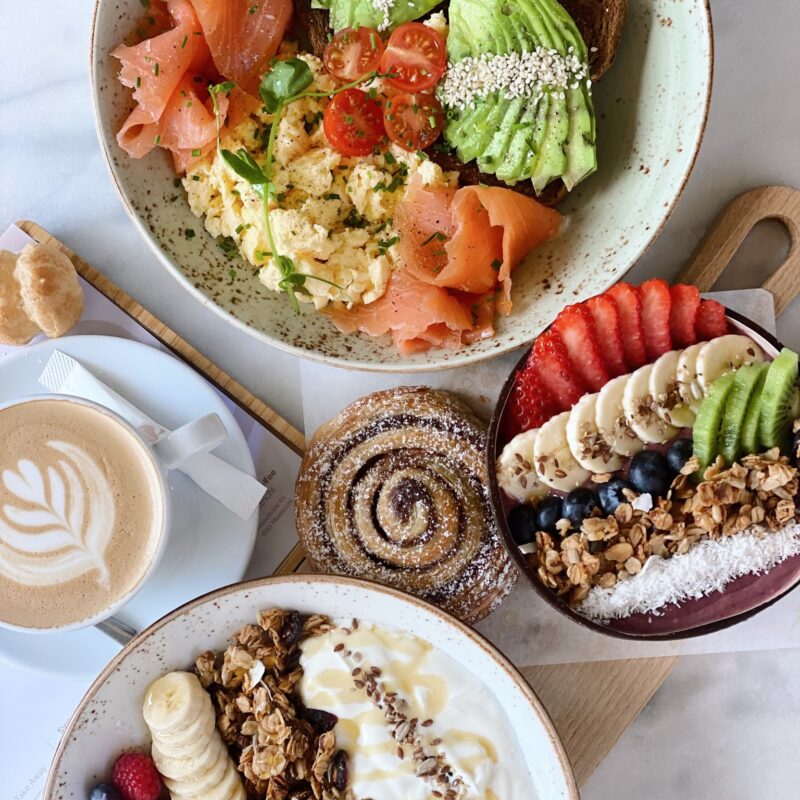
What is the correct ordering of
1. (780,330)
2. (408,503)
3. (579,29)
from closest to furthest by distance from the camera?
(579,29) → (408,503) → (780,330)

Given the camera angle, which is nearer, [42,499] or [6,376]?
[42,499]

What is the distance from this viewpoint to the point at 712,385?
1475 millimetres

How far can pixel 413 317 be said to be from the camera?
163 centimetres

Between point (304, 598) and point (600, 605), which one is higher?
point (304, 598)

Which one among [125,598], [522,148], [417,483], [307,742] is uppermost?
[522,148]

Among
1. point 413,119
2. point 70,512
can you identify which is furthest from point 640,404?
point 70,512

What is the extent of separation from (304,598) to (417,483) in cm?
32

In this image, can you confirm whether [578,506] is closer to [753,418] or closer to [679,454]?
[679,454]

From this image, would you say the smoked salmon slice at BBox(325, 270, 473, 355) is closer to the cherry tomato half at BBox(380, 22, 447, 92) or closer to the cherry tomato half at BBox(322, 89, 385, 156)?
the cherry tomato half at BBox(322, 89, 385, 156)

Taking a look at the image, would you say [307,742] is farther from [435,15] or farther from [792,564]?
[435,15]

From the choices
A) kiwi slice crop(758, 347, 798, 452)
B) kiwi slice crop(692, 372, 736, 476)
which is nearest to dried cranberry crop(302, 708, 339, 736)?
kiwi slice crop(692, 372, 736, 476)

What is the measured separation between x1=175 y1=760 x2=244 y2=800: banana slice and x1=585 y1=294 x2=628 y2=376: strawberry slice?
3.37 feet

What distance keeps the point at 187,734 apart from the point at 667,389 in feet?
Result: 3.45

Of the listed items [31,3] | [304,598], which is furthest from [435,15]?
[304,598]
